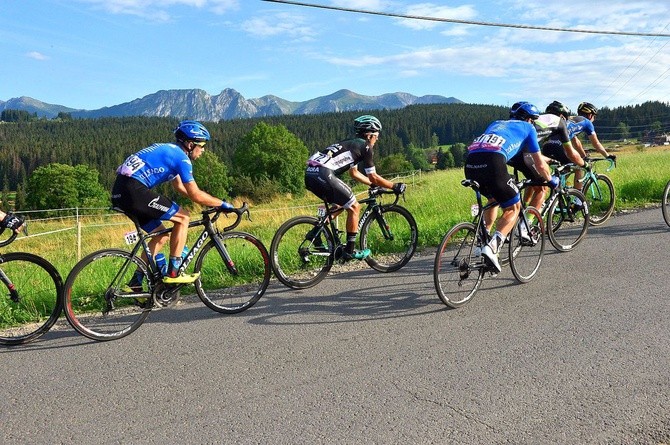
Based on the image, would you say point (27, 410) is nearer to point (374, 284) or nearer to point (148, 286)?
point (148, 286)

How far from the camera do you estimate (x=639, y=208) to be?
36.4 feet

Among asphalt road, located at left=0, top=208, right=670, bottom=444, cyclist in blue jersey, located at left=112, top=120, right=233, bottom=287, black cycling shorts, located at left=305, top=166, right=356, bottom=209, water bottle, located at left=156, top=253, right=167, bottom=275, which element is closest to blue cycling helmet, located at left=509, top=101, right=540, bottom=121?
asphalt road, located at left=0, top=208, right=670, bottom=444

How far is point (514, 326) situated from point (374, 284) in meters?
2.06

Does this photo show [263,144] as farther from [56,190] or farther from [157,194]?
[157,194]

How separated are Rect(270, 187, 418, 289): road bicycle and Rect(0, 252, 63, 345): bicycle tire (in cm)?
234


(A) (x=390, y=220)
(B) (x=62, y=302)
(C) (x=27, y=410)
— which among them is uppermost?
(A) (x=390, y=220)

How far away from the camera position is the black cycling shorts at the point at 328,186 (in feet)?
21.4

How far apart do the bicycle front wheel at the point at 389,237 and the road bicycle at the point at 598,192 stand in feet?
11.8

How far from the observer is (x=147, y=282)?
5.20 m

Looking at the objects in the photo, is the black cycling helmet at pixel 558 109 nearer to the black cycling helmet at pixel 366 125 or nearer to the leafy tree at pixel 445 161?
the black cycling helmet at pixel 366 125

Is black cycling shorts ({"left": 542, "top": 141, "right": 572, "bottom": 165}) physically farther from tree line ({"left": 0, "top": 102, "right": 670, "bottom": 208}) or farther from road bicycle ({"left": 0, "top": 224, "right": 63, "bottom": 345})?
tree line ({"left": 0, "top": 102, "right": 670, "bottom": 208})

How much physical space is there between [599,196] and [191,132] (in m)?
7.89

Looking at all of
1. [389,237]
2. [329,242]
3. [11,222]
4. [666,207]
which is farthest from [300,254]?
[666,207]

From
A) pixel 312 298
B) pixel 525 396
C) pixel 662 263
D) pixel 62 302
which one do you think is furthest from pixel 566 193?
pixel 62 302
